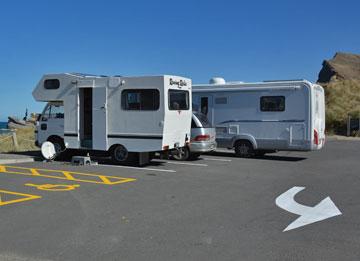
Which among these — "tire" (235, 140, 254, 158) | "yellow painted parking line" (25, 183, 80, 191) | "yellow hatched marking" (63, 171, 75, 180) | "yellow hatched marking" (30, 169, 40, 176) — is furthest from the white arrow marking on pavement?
"tire" (235, 140, 254, 158)

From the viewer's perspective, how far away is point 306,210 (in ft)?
25.7

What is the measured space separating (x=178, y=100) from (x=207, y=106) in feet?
12.6

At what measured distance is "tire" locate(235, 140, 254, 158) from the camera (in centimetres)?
1695

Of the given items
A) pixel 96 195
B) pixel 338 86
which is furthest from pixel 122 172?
pixel 338 86

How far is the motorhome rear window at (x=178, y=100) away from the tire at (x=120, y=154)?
205cm

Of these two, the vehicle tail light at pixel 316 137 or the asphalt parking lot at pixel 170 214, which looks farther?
the vehicle tail light at pixel 316 137

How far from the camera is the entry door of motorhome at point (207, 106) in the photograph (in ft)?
57.9

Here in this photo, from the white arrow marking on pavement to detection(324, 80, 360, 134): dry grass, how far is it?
86.0 ft

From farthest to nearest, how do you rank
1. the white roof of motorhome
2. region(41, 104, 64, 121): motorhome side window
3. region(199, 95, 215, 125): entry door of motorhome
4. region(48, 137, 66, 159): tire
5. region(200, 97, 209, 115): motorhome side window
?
region(200, 97, 209, 115): motorhome side window < region(199, 95, 215, 125): entry door of motorhome < the white roof of motorhome < region(48, 137, 66, 159): tire < region(41, 104, 64, 121): motorhome side window

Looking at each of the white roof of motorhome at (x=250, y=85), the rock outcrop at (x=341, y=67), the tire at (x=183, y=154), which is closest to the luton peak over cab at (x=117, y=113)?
the tire at (x=183, y=154)

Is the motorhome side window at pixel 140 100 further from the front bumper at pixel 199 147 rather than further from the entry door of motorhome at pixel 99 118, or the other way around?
the front bumper at pixel 199 147

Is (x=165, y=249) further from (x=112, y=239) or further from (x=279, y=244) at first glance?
(x=279, y=244)

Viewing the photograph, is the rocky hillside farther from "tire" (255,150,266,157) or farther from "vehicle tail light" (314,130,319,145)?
"vehicle tail light" (314,130,319,145)

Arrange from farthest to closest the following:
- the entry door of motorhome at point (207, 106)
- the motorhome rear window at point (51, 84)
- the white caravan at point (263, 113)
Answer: the entry door of motorhome at point (207, 106), the white caravan at point (263, 113), the motorhome rear window at point (51, 84)
